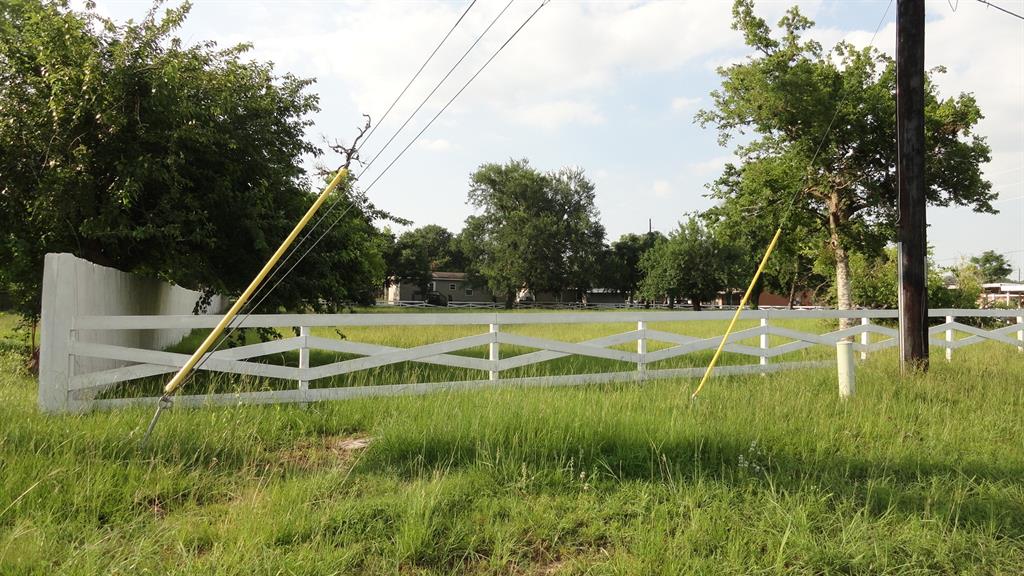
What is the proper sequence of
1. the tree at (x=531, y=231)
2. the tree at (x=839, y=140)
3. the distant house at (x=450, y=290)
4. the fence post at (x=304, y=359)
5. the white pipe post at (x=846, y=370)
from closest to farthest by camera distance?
the fence post at (x=304, y=359) < the white pipe post at (x=846, y=370) < the tree at (x=839, y=140) < the tree at (x=531, y=231) < the distant house at (x=450, y=290)

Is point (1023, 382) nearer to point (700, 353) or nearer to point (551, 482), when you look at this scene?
point (700, 353)

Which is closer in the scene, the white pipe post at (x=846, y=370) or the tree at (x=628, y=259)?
the white pipe post at (x=846, y=370)

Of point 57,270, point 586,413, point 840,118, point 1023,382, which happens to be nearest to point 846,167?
point 840,118

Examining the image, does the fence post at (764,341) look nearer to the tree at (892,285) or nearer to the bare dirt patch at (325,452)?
the bare dirt patch at (325,452)

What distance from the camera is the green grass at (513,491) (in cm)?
305

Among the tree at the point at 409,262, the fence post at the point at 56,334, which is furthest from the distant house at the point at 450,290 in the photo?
the fence post at the point at 56,334

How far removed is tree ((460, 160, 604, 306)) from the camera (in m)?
63.1

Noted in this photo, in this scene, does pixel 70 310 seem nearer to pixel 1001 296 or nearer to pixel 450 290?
pixel 1001 296

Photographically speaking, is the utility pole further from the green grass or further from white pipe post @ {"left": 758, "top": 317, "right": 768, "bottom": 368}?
the green grass

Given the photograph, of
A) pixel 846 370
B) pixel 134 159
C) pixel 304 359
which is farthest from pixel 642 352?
pixel 134 159

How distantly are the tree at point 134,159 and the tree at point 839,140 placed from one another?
649 inches

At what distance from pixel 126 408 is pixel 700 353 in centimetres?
1060

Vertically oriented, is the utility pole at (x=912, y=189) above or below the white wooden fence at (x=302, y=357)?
above

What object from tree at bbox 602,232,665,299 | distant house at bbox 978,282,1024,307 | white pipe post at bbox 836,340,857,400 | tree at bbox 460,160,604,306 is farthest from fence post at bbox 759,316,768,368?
tree at bbox 602,232,665,299
